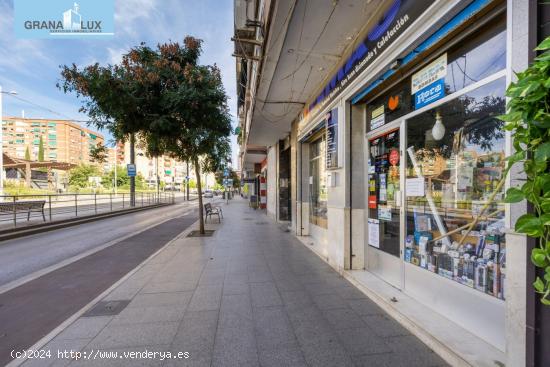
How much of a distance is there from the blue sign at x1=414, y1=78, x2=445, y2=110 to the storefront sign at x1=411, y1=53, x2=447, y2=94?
0.05 m

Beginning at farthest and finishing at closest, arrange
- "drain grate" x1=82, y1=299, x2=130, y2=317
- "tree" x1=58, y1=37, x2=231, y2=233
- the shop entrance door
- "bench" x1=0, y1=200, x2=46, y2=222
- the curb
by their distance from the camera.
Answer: "bench" x1=0, y1=200, x2=46, y2=222 → the curb → "tree" x1=58, y1=37, x2=231, y2=233 → the shop entrance door → "drain grate" x1=82, y1=299, x2=130, y2=317

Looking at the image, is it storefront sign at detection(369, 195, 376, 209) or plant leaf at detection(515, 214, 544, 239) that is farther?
storefront sign at detection(369, 195, 376, 209)

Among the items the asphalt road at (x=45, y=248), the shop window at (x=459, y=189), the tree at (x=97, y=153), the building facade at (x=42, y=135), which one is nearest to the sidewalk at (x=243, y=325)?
the shop window at (x=459, y=189)

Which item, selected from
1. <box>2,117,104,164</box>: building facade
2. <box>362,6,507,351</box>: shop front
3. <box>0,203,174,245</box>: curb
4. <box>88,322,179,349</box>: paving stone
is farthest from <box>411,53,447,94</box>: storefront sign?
<box>2,117,104,164</box>: building facade

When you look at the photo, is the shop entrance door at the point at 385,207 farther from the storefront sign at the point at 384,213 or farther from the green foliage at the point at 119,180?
the green foliage at the point at 119,180

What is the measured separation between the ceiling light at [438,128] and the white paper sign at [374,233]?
5.57ft

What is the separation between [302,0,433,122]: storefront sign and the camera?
9.63ft

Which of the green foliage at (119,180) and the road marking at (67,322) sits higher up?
the green foliage at (119,180)

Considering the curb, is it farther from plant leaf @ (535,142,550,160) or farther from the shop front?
plant leaf @ (535,142,550,160)

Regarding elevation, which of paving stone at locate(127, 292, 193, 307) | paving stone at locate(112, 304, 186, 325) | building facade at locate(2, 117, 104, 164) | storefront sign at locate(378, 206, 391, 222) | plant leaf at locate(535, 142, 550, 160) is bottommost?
paving stone at locate(127, 292, 193, 307)

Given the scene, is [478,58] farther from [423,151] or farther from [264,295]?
[264,295]

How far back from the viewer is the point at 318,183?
7945 millimetres

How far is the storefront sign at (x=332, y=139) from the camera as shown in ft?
16.6

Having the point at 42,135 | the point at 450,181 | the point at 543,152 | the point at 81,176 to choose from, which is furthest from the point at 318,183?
the point at 42,135
